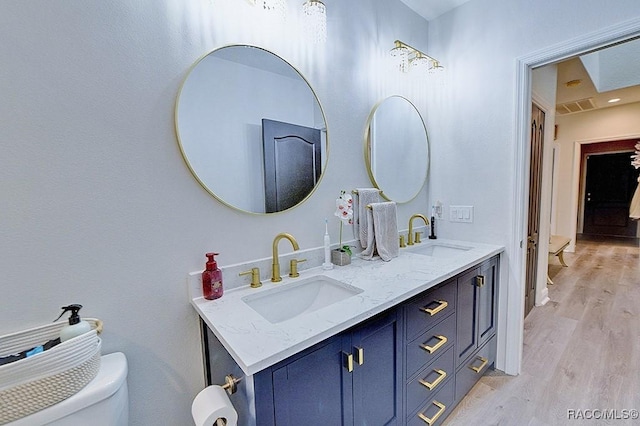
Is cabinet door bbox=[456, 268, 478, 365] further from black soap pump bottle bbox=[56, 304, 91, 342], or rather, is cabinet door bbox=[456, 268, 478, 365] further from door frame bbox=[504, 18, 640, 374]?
black soap pump bottle bbox=[56, 304, 91, 342]

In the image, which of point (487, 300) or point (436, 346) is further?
point (487, 300)

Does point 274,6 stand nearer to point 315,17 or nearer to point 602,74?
point 315,17

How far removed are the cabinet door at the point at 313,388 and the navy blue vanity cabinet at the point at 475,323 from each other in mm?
890

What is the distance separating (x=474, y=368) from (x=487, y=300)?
421mm

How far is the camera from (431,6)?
2021 millimetres

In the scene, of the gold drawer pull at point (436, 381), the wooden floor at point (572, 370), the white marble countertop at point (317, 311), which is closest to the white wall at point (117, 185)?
the white marble countertop at point (317, 311)

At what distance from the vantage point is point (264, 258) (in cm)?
135

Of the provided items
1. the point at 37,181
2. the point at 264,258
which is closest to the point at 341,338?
the point at 264,258

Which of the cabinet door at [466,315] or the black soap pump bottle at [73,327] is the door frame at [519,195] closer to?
the cabinet door at [466,315]

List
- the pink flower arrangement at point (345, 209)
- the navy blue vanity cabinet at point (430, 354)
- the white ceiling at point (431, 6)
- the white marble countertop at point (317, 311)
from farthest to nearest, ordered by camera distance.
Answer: the white ceiling at point (431, 6) < the pink flower arrangement at point (345, 209) < the navy blue vanity cabinet at point (430, 354) < the white marble countertop at point (317, 311)

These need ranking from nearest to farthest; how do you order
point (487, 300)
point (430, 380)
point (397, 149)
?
point (430, 380), point (487, 300), point (397, 149)

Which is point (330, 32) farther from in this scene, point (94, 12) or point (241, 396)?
point (241, 396)

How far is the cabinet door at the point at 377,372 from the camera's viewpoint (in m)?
1.01

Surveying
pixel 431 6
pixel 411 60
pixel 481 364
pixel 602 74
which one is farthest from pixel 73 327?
pixel 602 74
